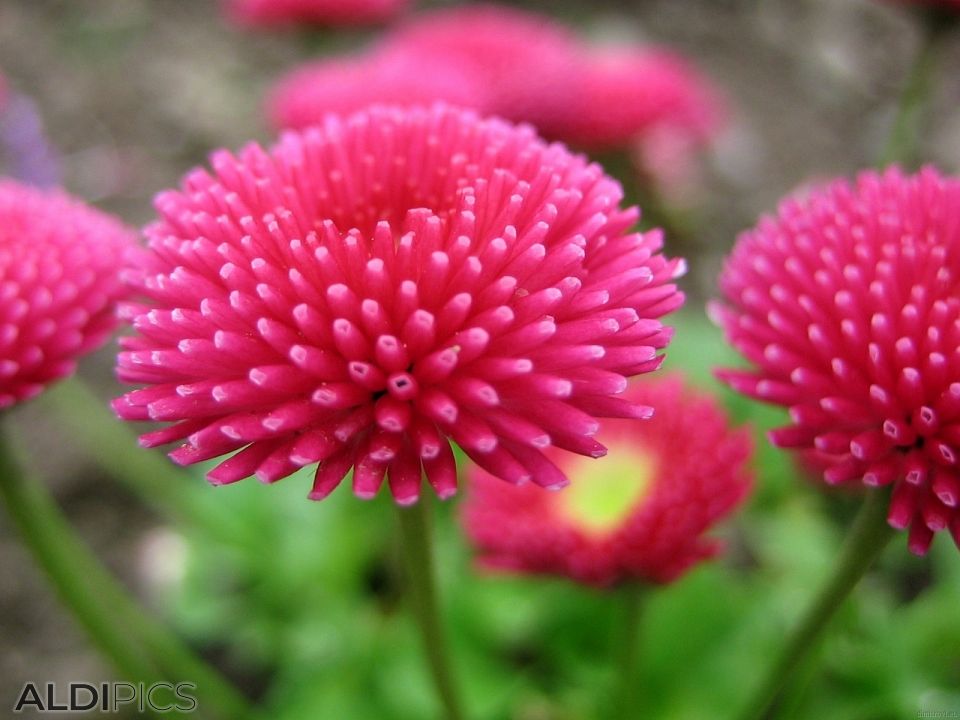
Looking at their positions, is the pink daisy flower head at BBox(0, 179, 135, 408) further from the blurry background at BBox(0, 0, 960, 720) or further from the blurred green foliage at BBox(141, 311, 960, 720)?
the blurry background at BBox(0, 0, 960, 720)

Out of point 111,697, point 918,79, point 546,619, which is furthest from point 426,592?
point 918,79

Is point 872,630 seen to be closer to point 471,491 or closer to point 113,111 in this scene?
point 471,491

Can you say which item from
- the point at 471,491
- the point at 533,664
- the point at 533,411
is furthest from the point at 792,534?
the point at 533,411

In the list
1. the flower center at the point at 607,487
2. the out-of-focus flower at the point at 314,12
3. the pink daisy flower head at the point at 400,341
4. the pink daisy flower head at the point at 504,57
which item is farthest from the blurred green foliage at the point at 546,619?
the out-of-focus flower at the point at 314,12

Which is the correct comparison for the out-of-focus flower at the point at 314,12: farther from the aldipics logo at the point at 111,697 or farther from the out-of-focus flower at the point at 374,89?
the aldipics logo at the point at 111,697

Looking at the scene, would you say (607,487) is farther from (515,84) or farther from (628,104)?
(628,104)

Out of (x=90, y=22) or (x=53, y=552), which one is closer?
(x=53, y=552)

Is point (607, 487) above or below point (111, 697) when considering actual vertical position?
above
